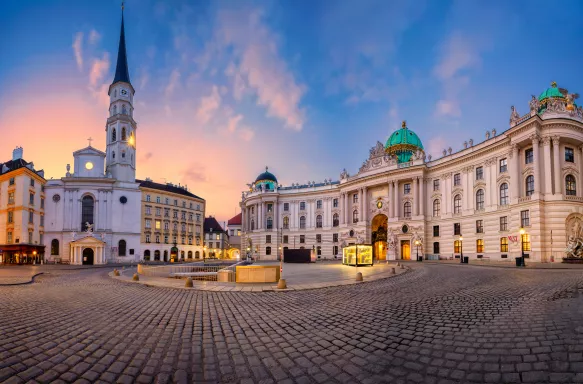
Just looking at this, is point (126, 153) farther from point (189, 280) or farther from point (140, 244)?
point (189, 280)

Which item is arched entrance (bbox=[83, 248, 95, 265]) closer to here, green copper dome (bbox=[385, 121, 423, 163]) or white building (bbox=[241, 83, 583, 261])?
white building (bbox=[241, 83, 583, 261])

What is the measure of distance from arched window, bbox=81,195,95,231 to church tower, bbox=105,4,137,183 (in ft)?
22.9

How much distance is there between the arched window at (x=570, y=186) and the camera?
36625 millimetres

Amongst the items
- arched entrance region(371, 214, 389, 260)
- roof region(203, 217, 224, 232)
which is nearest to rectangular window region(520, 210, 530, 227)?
arched entrance region(371, 214, 389, 260)

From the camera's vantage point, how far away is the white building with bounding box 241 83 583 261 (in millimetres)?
36125

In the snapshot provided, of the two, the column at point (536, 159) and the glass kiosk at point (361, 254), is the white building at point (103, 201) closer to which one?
the glass kiosk at point (361, 254)

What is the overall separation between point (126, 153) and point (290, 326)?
240ft

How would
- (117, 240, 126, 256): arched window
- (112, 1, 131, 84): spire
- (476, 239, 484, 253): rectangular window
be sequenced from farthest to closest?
(112, 1, 131, 84): spire, (117, 240, 126, 256): arched window, (476, 239, 484, 253): rectangular window

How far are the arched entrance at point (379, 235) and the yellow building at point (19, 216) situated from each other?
63.8m

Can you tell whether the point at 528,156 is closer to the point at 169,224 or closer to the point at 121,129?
the point at 169,224

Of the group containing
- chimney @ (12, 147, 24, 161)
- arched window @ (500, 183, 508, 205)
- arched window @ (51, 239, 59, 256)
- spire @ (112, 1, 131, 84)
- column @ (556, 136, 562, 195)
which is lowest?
arched window @ (51, 239, 59, 256)

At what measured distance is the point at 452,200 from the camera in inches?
2013

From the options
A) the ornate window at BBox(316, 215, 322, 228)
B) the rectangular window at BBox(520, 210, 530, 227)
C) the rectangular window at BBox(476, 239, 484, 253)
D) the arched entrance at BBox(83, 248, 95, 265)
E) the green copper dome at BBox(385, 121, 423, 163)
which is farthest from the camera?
the ornate window at BBox(316, 215, 322, 228)

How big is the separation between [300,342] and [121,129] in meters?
76.5
